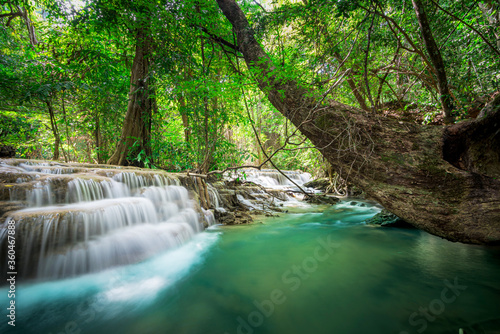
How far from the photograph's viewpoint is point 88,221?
2.85m

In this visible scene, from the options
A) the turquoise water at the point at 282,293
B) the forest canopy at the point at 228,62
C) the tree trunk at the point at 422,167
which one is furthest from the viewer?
the forest canopy at the point at 228,62

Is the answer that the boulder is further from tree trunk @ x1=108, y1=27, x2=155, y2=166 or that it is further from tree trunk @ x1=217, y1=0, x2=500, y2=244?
tree trunk @ x1=108, y1=27, x2=155, y2=166

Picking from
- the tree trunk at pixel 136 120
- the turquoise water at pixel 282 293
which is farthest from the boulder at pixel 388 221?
the tree trunk at pixel 136 120

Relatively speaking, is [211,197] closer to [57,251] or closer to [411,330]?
[57,251]

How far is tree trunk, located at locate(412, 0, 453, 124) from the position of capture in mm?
2682

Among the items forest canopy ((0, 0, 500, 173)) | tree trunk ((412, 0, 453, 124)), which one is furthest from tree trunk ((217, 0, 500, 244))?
tree trunk ((412, 0, 453, 124))

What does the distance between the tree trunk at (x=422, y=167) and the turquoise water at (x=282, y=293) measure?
2.43 feet

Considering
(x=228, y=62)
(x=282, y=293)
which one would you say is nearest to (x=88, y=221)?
(x=282, y=293)

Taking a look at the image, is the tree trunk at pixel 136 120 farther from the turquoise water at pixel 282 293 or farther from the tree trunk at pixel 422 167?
the tree trunk at pixel 422 167

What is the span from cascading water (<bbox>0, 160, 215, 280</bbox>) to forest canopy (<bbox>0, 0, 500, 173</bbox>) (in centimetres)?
194

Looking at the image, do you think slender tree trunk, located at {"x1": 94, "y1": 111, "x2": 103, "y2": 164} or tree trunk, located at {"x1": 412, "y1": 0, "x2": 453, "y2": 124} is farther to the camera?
slender tree trunk, located at {"x1": 94, "y1": 111, "x2": 103, "y2": 164}

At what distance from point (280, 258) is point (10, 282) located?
338 centimetres

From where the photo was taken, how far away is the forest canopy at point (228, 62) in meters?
3.27

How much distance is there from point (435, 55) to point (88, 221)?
5672mm
